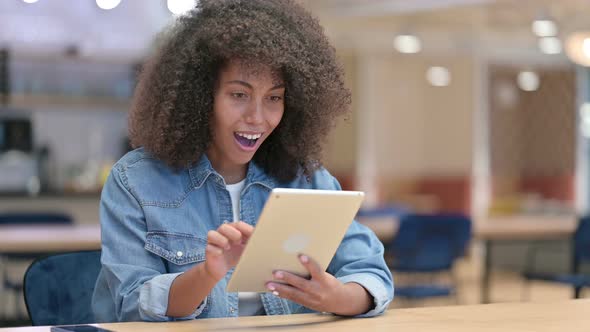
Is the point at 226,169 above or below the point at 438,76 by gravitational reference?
below

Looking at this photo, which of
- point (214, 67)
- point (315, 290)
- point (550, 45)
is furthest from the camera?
point (550, 45)

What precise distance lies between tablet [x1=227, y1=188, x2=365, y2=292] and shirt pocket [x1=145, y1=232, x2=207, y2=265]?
250 millimetres

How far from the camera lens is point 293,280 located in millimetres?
1849

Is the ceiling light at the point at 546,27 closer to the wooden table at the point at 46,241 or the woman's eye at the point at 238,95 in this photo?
the wooden table at the point at 46,241

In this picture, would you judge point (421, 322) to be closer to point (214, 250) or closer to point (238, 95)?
point (214, 250)

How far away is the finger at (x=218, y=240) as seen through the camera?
5.83 ft

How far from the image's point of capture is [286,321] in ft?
6.36

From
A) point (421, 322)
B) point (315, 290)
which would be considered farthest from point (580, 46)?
point (315, 290)

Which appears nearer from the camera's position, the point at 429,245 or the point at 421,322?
the point at 421,322

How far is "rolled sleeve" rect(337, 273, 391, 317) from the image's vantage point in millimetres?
2076

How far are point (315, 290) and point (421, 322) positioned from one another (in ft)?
0.74

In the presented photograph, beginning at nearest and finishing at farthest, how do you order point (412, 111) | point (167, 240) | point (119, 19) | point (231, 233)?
point (231, 233) → point (167, 240) → point (119, 19) → point (412, 111)

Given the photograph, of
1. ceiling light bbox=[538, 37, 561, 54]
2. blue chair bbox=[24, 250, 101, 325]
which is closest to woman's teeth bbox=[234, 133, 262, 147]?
blue chair bbox=[24, 250, 101, 325]

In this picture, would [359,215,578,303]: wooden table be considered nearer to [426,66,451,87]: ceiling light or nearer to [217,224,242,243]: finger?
[217,224,242,243]: finger
